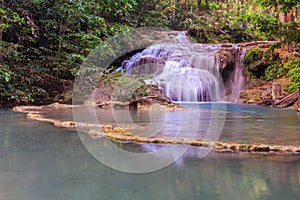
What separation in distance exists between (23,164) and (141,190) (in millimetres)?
1026

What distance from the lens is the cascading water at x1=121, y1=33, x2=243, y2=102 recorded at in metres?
12.2

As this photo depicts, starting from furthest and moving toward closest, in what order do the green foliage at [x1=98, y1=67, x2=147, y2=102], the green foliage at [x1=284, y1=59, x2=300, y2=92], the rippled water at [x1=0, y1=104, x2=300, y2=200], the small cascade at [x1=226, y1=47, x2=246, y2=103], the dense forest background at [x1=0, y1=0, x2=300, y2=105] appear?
the small cascade at [x1=226, y1=47, x2=246, y2=103], the green foliage at [x1=284, y1=59, x2=300, y2=92], the green foliage at [x1=98, y1=67, x2=147, y2=102], the dense forest background at [x1=0, y1=0, x2=300, y2=105], the rippled water at [x1=0, y1=104, x2=300, y2=200]

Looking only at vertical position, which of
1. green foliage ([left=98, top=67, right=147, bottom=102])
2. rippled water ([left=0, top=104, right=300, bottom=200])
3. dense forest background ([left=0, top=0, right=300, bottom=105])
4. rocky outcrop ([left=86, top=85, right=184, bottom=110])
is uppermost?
→ dense forest background ([left=0, top=0, right=300, bottom=105])

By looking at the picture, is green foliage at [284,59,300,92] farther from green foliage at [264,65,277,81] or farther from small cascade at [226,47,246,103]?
small cascade at [226,47,246,103]

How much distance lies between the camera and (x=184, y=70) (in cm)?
1284

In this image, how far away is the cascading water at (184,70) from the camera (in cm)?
1216

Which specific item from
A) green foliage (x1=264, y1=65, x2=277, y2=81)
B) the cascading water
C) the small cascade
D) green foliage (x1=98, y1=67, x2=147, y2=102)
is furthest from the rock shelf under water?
the small cascade

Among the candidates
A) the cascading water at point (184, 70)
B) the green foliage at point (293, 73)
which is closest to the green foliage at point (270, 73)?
the green foliage at point (293, 73)

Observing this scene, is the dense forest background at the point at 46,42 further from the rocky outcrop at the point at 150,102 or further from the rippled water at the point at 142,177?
the rippled water at the point at 142,177

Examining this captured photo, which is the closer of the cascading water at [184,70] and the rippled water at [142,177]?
the rippled water at [142,177]

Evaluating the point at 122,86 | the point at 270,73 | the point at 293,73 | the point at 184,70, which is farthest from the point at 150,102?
the point at 270,73

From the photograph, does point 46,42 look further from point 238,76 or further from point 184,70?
point 238,76

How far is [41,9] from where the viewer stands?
29.3 feet

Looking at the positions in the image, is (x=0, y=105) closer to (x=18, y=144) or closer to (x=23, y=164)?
(x=18, y=144)
